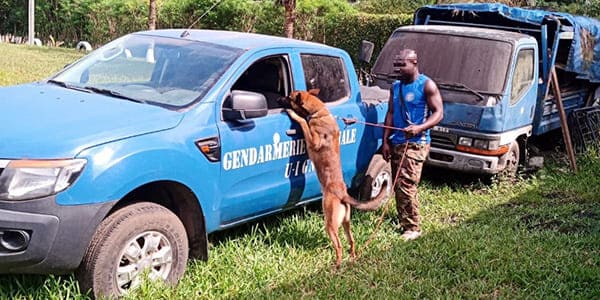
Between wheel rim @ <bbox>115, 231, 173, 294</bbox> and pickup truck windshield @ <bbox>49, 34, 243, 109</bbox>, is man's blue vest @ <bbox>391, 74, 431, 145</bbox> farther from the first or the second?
wheel rim @ <bbox>115, 231, 173, 294</bbox>

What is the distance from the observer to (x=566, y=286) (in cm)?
464

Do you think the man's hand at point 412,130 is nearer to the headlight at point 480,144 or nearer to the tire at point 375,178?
the tire at point 375,178

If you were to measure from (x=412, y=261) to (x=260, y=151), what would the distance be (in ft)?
5.06

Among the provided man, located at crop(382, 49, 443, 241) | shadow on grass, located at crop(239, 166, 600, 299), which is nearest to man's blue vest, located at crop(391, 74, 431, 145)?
man, located at crop(382, 49, 443, 241)

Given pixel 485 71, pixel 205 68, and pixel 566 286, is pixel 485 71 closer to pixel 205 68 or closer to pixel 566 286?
pixel 566 286

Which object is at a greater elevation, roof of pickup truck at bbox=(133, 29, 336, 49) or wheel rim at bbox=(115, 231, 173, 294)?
roof of pickup truck at bbox=(133, 29, 336, 49)

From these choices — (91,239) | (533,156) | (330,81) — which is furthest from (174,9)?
(91,239)

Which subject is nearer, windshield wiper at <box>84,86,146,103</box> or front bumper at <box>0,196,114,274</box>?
front bumper at <box>0,196,114,274</box>

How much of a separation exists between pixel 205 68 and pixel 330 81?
137 centimetres

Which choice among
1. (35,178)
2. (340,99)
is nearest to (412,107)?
(340,99)

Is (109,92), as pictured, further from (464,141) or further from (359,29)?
(359,29)

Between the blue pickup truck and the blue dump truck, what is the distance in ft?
7.07

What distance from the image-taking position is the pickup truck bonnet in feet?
11.1

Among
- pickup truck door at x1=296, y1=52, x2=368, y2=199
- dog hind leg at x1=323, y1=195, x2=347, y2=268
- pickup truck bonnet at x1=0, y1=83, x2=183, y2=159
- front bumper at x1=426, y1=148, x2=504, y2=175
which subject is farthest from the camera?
front bumper at x1=426, y1=148, x2=504, y2=175
